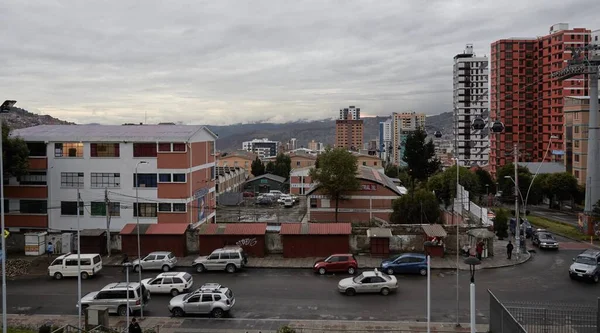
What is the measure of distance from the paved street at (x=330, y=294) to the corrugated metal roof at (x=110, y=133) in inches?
443

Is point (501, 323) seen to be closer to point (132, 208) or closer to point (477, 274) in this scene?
point (477, 274)

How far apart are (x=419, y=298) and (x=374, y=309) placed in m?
2.94

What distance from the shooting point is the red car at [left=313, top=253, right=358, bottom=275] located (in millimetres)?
30594

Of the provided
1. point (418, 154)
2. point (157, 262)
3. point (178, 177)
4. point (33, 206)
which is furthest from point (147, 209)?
point (418, 154)

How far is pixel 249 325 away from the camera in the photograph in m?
22.0

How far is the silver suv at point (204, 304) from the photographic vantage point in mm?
22969

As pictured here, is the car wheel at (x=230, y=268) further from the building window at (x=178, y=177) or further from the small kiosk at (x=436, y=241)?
the small kiosk at (x=436, y=241)

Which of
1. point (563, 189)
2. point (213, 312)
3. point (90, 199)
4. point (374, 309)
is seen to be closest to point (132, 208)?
point (90, 199)

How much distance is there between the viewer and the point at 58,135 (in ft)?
134

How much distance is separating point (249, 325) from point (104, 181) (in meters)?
23.3

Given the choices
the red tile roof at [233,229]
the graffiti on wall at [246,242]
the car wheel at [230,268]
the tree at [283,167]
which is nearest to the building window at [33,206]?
the red tile roof at [233,229]

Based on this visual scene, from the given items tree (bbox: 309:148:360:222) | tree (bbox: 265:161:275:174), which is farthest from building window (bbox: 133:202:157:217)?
tree (bbox: 265:161:275:174)

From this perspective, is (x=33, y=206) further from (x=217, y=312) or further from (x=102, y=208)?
(x=217, y=312)

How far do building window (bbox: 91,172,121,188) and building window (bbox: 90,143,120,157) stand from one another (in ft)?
4.94
